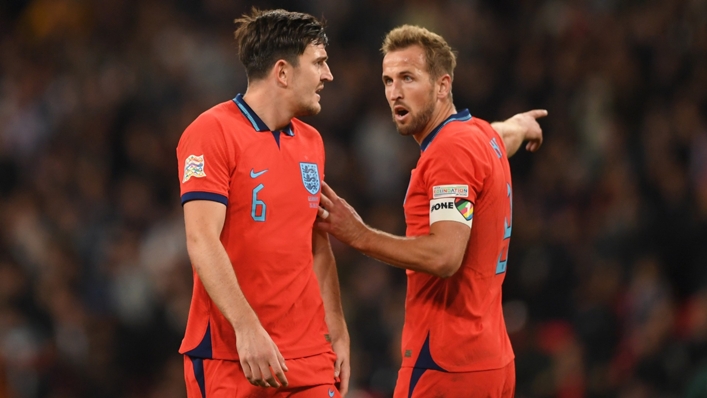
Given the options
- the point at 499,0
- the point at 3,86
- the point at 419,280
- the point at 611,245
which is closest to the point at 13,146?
the point at 3,86

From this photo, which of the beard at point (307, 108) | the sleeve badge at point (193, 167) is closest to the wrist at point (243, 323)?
Answer: the sleeve badge at point (193, 167)

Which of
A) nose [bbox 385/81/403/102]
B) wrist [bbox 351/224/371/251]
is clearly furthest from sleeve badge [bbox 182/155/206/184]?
nose [bbox 385/81/403/102]

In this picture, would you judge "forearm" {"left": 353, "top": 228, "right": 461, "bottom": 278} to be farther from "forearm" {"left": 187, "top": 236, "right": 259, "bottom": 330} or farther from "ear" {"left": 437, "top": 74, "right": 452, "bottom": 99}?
"forearm" {"left": 187, "top": 236, "right": 259, "bottom": 330}

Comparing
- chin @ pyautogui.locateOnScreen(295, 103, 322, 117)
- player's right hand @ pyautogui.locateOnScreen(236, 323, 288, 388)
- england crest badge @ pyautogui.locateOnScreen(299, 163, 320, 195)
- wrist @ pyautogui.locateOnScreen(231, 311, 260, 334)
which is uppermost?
chin @ pyautogui.locateOnScreen(295, 103, 322, 117)

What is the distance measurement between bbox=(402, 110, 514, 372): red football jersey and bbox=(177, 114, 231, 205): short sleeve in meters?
1.09

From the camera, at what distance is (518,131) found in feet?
19.8

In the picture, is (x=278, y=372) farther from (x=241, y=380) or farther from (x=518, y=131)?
(x=518, y=131)

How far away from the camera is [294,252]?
4.41m

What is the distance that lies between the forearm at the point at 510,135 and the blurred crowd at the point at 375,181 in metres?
3.13

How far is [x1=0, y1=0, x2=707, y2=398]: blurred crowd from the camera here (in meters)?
8.94

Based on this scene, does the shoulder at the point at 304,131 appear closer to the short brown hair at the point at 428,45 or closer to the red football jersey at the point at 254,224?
the red football jersey at the point at 254,224

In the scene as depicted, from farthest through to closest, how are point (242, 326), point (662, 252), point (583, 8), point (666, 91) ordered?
point (583, 8)
point (666, 91)
point (662, 252)
point (242, 326)

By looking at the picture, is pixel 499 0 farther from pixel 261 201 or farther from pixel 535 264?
pixel 261 201

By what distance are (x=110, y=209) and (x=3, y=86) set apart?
9.20 feet
